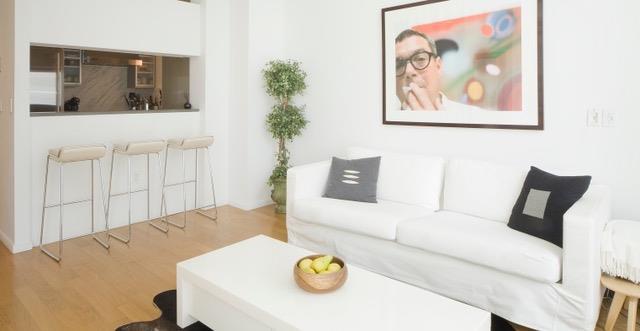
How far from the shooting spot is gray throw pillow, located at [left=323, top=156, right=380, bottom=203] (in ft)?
11.7

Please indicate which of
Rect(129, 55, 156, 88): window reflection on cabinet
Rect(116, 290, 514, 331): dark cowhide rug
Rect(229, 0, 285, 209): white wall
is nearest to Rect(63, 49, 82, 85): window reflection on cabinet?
Rect(129, 55, 156, 88): window reflection on cabinet

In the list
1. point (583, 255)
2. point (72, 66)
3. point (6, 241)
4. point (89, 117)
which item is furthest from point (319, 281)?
point (72, 66)

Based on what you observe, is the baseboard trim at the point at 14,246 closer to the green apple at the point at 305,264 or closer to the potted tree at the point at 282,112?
the potted tree at the point at 282,112

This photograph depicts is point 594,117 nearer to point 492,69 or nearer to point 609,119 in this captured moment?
point 609,119

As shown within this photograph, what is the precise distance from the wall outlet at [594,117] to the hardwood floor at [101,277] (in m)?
1.23

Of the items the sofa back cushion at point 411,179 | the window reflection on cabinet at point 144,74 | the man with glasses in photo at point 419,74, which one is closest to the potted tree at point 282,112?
the man with glasses in photo at point 419,74

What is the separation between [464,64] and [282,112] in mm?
1996

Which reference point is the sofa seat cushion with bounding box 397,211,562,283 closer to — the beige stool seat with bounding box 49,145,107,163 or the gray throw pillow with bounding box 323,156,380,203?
the gray throw pillow with bounding box 323,156,380,203

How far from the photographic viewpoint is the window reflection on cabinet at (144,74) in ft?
18.6

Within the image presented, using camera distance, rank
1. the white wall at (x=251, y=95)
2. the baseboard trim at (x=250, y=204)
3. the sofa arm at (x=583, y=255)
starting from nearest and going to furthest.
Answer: the sofa arm at (x=583, y=255), the white wall at (x=251, y=95), the baseboard trim at (x=250, y=204)

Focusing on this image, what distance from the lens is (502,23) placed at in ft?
11.0

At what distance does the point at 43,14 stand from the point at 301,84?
2405mm

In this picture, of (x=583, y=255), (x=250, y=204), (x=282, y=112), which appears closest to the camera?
(x=583, y=255)

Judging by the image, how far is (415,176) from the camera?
3.54m
